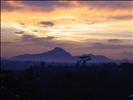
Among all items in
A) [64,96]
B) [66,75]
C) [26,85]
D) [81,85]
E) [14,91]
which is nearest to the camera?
[14,91]

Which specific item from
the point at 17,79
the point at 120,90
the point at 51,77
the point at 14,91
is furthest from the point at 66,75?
the point at 14,91

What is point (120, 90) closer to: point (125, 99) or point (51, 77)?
point (125, 99)

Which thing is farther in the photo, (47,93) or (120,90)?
(120,90)

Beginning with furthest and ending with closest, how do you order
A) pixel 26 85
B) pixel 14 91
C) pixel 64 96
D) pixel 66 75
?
1. pixel 66 75
2. pixel 64 96
3. pixel 26 85
4. pixel 14 91

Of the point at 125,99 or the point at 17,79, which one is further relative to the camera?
the point at 125,99

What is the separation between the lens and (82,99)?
127 feet

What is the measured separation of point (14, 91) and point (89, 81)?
15.7 metres

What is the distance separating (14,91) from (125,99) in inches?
523

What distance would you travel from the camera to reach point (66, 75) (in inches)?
1764

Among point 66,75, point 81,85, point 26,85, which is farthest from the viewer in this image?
point 66,75

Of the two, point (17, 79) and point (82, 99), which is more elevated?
point (17, 79)

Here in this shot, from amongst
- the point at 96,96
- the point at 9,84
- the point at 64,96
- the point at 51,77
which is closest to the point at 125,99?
the point at 96,96

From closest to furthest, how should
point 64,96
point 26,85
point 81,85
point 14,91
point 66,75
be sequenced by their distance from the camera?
point 14,91 < point 26,85 < point 64,96 < point 81,85 < point 66,75

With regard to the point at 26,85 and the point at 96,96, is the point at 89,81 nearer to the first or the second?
the point at 96,96
